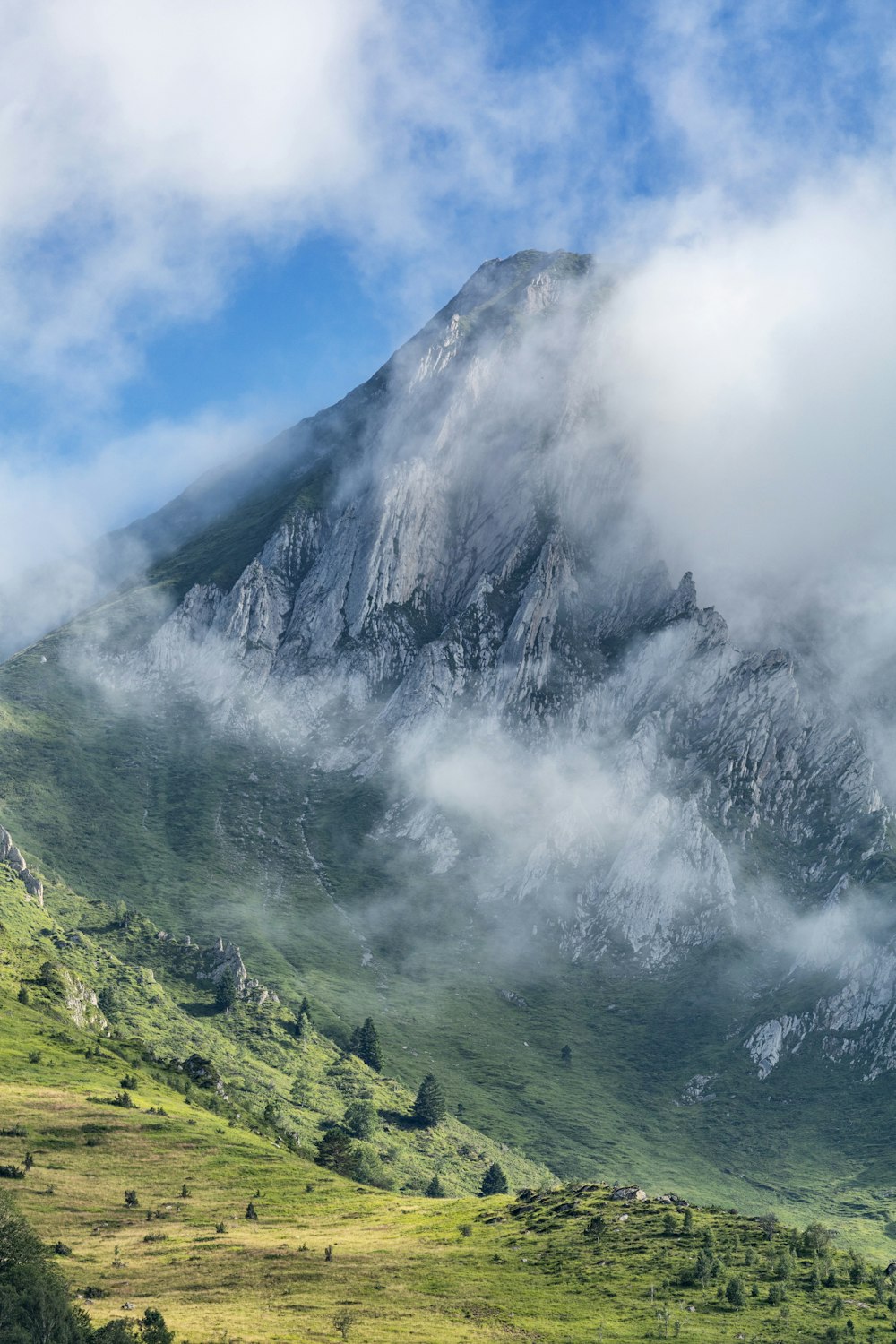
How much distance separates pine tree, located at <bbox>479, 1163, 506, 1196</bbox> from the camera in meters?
192

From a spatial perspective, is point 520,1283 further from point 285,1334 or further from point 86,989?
point 86,989

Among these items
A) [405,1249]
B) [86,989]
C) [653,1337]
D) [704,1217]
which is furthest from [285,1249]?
[86,989]

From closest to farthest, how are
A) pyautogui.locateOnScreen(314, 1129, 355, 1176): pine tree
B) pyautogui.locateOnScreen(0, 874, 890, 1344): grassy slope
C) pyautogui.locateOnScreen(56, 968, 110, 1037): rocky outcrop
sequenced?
pyautogui.locateOnScreen(0, 874, 890, 1344): grassy slope < pyautogui.locateOnScreen(314, 1129, 355, 1176): pine tree < pyautogui.locateOnScreen(56, 968, 110, 1037): rocky outcrop

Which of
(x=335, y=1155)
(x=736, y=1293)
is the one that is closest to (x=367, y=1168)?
(x=335, y=1155)

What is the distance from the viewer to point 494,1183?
19338 centimetres

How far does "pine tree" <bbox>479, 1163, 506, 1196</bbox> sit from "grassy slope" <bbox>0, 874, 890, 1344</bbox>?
70099mm

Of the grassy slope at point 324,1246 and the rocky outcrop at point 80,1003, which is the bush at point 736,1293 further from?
the rocky outcrop at point 80,1003

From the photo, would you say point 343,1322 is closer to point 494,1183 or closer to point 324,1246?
point 324,1246

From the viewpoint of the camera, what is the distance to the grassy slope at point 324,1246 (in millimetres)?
77812

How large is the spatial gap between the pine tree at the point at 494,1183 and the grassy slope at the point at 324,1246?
70.1 metres

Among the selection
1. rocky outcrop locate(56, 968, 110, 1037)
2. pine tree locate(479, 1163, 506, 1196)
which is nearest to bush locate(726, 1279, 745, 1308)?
rocky outcrop locate(56, 968, 110, 1037)

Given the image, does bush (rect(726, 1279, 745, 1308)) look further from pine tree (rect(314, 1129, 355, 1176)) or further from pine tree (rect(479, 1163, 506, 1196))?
pine tree (rect(479, 1163, 506, 1196))

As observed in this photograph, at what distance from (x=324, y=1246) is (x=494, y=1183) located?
10797 centimetres

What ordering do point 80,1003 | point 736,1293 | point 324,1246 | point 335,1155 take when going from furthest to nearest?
point 80,1003
point 335,1155
point 324,1246
point 736,1293
